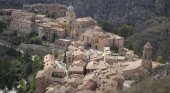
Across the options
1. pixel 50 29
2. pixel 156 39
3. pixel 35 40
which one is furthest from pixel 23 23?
pixel 156 39

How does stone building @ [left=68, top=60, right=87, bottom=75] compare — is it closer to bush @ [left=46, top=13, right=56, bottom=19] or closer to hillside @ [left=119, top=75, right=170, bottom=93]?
hillside @ [left=119, top=75, right=170, bottom=93]

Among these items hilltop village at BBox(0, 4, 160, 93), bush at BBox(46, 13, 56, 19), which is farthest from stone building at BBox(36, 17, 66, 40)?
bush at BBox(46, 13, 56, 19)

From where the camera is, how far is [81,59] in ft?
127

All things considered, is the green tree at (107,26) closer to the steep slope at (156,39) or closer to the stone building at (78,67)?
the steep slope at (156,39)

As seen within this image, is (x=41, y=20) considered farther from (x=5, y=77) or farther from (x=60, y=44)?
(x=5, y=77)

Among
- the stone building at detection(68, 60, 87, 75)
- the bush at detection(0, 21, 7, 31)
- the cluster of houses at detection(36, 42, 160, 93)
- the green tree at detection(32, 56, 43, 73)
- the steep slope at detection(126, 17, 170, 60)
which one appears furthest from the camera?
the bush at detection(0, 21, 7, 31)

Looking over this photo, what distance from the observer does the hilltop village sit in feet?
109

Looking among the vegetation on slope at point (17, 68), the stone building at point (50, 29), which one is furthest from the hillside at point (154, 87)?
the stone building at point (50, 29)

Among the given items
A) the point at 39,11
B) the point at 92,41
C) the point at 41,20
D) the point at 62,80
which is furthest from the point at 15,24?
the point at 62,80

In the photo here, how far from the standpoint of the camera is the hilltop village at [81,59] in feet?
109

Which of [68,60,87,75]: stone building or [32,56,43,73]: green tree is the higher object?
[68,60,87,75]: stone building

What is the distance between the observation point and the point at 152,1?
208ft

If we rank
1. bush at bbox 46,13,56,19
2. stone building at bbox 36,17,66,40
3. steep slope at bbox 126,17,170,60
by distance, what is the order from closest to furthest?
stone building at bbox 36,17,66,40 → steep slope at bbox 126,17,170,60 → bush at bbox 46,13,56,19

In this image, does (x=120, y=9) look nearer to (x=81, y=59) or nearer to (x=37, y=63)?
(x=37, y=63)
